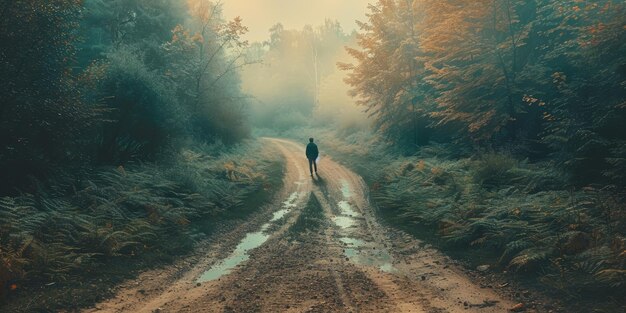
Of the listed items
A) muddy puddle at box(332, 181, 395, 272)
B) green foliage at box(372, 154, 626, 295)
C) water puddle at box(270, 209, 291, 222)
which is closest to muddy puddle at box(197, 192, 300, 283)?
water puddle at box(270, 209, 291, 222)

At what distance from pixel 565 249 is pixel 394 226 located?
16.4 ft

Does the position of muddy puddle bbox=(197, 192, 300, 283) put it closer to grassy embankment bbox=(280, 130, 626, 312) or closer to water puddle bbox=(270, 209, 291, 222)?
water puddle bbox=(270, 209, 291, 222)

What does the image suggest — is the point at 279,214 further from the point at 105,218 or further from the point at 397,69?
the point at 397,69

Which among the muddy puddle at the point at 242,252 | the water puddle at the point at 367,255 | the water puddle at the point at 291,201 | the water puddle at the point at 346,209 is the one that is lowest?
the water puddle at the point at 367,255

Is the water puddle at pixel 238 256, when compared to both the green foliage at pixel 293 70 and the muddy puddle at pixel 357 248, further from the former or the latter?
the green foliage at pixel 293 70

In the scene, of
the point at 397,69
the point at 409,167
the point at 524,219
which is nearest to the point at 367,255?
the point at 524,219

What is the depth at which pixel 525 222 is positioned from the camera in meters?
8.16

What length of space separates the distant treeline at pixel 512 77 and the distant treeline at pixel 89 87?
34.5ft

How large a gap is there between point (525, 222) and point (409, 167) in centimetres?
1023

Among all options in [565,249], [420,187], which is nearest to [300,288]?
[565,249]

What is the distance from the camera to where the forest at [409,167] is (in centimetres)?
698

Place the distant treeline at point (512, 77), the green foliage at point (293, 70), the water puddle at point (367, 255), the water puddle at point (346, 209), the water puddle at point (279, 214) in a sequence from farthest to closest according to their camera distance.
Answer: the green foliage at point (293, 70) < the water puddle at point (346, 209) < the water puddle at point (279, 214) < the distant treeline at point (512, 77) < the water puddle at point (367, 255)

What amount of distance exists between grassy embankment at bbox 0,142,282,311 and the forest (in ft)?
0.14

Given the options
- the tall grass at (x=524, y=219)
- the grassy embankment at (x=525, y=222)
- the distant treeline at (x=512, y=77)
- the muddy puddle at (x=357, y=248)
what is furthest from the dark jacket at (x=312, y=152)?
the muddy puddle at (x=357, y=248)
